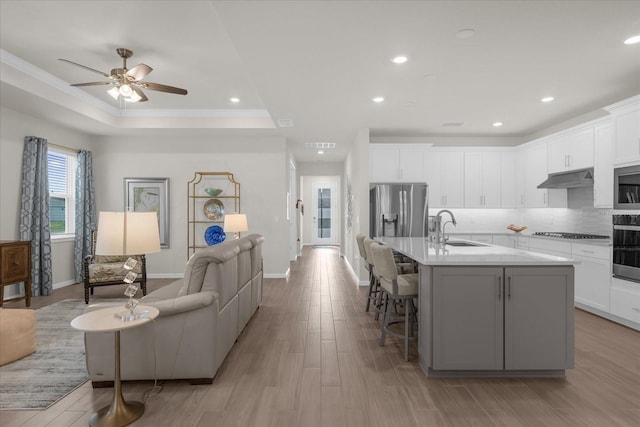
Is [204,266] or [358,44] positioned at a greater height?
[358,44]

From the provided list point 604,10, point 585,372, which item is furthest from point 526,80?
point 585,372

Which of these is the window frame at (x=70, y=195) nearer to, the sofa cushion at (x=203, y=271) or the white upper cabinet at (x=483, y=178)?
the sofa cushion at (x=203, y=271)

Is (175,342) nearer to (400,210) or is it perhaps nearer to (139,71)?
(139,71)

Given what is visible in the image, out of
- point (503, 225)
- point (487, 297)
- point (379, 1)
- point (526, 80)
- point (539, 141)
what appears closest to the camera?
point (379, 1)

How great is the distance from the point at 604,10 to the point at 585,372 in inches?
110

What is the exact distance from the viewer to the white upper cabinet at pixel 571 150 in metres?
4.69

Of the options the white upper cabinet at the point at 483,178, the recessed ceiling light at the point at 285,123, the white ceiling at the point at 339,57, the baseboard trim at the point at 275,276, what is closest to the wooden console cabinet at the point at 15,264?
the white ceiling at the point at 339,57

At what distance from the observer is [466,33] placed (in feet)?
Answer: 9.23

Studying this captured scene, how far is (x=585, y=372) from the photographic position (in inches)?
109

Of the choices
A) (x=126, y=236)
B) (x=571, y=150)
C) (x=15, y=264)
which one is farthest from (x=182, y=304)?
(x=571, y=150)

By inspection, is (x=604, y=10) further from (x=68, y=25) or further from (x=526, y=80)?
(x=68, y=25)

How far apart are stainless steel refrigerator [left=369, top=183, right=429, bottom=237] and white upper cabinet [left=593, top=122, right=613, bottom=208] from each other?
90.1 inches

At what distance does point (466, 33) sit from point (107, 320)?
11.0 feet

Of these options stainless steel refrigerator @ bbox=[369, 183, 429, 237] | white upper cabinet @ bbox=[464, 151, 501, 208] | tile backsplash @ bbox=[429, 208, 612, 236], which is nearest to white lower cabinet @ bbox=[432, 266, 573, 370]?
stainless steel refrigerator @ bbox=[369, 183, 429, 237]
